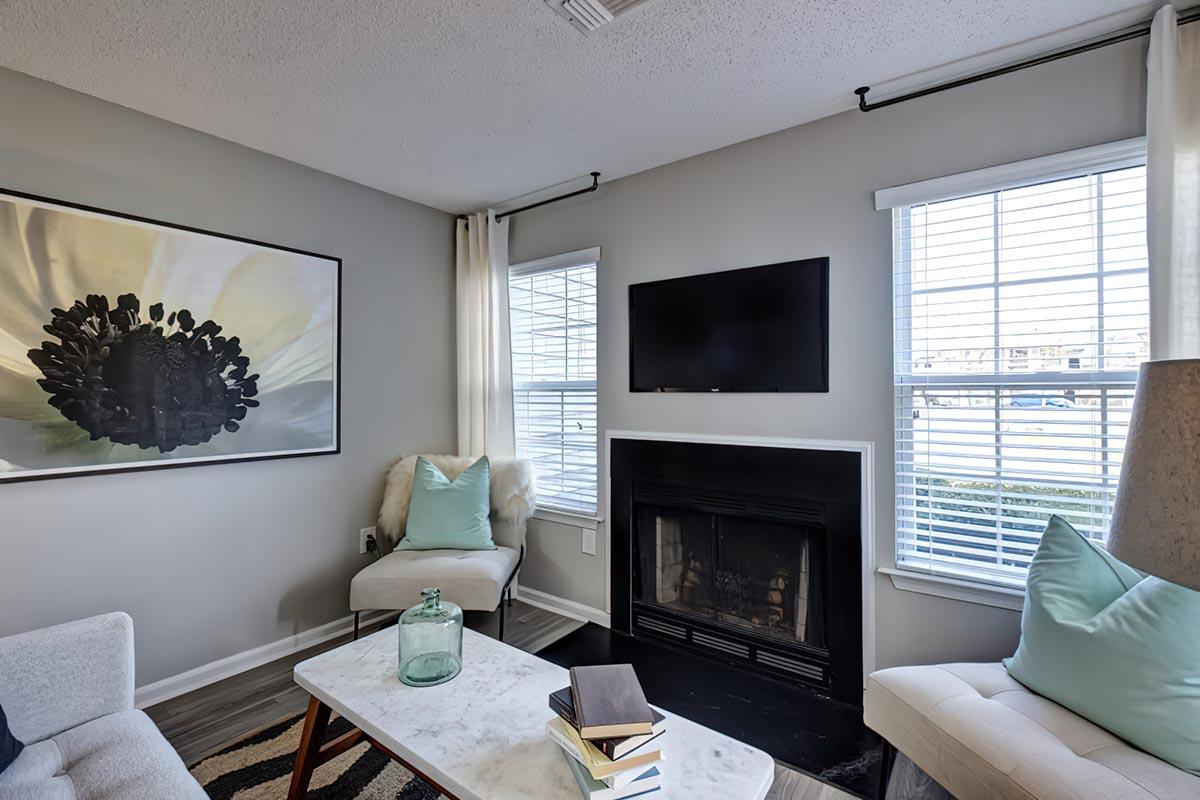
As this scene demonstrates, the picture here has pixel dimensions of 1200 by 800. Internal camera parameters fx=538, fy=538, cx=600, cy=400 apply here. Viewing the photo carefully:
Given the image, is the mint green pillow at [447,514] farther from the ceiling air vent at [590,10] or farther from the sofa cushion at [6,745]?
the ceiling air vent at [590,10]

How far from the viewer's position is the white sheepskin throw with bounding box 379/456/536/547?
300 cm

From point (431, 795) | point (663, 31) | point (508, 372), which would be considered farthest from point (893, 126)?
point (431, 795)

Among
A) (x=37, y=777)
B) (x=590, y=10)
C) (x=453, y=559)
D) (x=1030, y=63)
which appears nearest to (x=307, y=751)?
(x=37, y=777)

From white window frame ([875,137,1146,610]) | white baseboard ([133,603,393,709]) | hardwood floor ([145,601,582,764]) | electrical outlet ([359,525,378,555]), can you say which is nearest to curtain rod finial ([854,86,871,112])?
white window frame ([875,137,1146,610])

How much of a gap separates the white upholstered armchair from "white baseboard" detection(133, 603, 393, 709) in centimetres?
19

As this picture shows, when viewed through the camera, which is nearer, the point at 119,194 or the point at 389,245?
the point at 119,194

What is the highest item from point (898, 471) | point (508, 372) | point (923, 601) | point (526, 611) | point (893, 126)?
point (893, 126)

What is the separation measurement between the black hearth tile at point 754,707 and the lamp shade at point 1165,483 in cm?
133

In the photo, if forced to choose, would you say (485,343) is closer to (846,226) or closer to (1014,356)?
(846,226)

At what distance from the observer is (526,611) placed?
127 inches

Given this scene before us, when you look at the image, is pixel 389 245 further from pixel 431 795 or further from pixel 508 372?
pixel 431 795

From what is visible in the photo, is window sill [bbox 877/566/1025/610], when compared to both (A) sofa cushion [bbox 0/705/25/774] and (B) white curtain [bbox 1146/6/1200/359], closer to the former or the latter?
(B) white curtain [bbox 1146/6/1200/359]

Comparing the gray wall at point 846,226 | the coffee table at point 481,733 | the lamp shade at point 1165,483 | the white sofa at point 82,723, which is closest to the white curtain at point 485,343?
the gray wall at point 846,226

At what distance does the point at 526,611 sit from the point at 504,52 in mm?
2830
